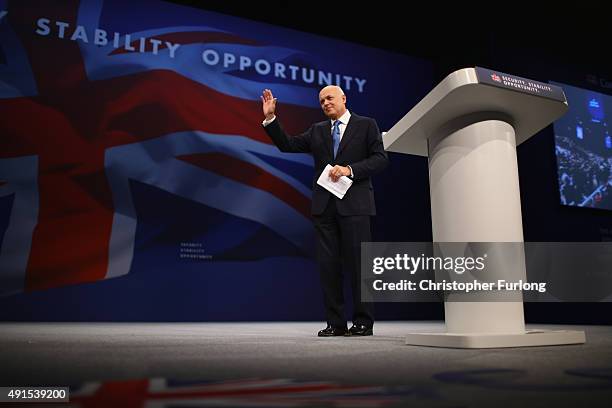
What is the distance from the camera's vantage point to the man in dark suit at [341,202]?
2.20 meters

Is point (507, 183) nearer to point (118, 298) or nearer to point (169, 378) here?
point (169, 378)

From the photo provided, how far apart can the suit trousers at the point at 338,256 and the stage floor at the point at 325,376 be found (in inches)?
32.0

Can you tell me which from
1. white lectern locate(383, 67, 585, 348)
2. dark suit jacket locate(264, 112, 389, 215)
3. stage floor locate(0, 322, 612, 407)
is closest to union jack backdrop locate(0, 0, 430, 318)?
dark suit jacket locate(264, 112, 389, 215)

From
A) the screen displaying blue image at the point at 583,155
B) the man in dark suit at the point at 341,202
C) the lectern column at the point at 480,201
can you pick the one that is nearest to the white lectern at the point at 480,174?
the lectern column at the point at 480,201

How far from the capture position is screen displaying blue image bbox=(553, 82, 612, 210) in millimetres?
4238

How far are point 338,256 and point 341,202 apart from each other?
23 cm

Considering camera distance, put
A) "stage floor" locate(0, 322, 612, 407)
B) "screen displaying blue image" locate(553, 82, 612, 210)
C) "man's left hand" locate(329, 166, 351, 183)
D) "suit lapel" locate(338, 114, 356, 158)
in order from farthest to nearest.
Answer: "screen displaying blue image" locate(553, 82, 612, 210) → "suit lapel" locate(338, 114, 356, 158) → "man's left hand" locate(329, 166, 351, 183) → "stage floor" locate(0, 322, 612, 407)

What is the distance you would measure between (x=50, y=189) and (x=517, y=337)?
11.6 feet

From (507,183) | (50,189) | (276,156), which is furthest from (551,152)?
(50,189)

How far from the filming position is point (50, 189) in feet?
13.1

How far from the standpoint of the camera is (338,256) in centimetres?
227

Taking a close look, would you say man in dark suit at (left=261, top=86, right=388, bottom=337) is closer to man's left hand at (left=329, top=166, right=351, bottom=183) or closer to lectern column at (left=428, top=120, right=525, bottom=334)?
man's left hand at (left=329, top=166, right=351, bottom=183)

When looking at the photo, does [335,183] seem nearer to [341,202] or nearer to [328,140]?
[341,202]

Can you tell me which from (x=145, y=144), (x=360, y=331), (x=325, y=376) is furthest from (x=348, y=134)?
(x=145, y=144)
